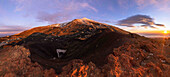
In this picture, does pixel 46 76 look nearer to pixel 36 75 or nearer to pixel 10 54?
pixel 36 75

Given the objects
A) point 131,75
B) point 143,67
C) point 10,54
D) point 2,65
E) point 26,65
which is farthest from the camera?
point 10,54

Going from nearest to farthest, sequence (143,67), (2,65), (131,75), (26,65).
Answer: (131,75)
(143,67)
(2,65)
(26,65)

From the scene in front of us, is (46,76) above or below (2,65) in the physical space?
below

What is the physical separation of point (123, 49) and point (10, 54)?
9242 millimetres

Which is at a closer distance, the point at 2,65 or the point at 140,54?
the point at 2,65

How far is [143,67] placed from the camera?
14.6ft

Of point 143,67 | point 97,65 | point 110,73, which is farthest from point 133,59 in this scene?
point 97,65

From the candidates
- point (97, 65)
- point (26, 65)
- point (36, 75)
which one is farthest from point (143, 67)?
point (26, 65)

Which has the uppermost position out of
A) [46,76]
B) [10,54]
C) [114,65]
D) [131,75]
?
[10,54]

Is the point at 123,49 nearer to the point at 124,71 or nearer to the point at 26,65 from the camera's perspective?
the point at 124,71

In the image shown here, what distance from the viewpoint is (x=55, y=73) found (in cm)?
491

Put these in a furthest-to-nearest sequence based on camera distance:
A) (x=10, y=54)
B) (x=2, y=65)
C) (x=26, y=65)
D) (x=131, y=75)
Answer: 1. (x=10, y=54)
2. (x=26, y=65)
3. (x=2, y=65)
4. (x=131, y=75)

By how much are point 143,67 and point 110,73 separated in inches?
85.3

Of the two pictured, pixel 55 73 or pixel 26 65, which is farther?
pixel 26 65
